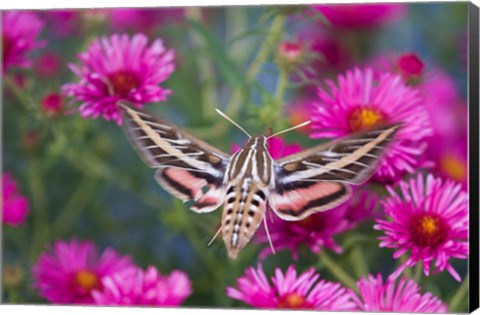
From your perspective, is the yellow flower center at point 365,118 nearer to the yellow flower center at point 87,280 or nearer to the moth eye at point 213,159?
the moth eye at point 213,159

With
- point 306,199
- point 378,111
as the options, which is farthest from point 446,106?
point 306,199

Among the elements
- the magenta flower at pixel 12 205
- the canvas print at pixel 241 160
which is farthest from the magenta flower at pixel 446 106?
the magenta flower at pixel 12 205

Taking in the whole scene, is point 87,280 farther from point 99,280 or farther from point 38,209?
point 38,209

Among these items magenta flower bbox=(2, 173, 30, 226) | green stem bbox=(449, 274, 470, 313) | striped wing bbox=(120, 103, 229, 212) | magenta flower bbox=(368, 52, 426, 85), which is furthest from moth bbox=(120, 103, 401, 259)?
magenta flower bbox=(2, 173, 30, 226)

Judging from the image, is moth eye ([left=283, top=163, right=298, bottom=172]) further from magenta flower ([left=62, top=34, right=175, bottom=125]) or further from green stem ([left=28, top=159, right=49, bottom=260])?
green stem ([left=28, top=159, right=49, bottom=260])

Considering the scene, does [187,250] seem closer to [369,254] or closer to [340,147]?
[369,254]

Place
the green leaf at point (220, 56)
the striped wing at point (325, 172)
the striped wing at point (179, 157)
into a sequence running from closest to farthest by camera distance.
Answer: the striped wing at point (325, 172) → the striped wing at point (179, 157) → the green leaf at point (220, 56)
